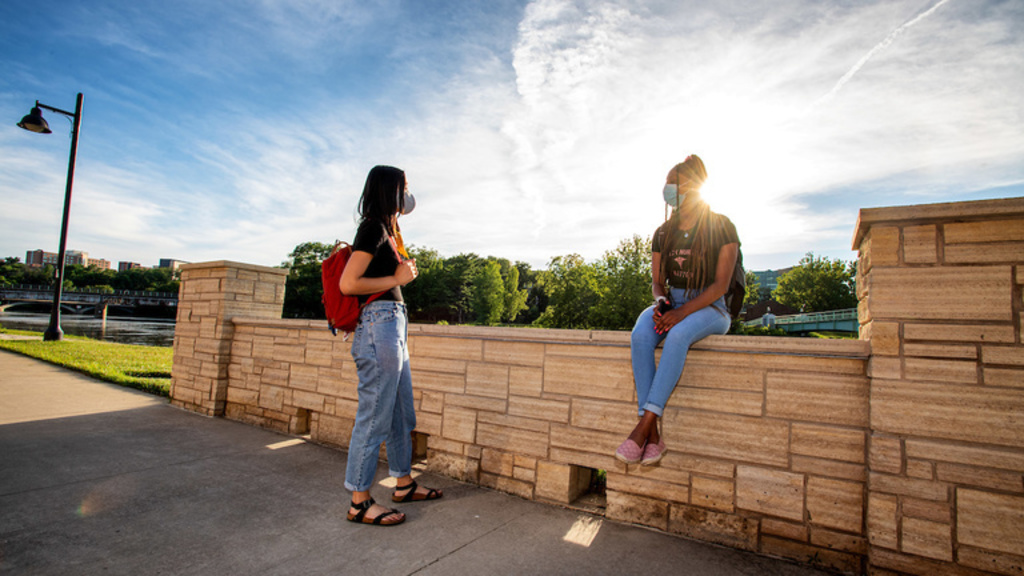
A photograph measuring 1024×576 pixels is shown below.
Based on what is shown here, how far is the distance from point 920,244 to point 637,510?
1.96m

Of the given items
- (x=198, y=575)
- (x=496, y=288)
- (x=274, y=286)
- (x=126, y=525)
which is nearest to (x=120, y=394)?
(x=274, y=286)

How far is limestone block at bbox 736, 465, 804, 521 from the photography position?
245 cm

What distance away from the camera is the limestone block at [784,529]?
2432mm

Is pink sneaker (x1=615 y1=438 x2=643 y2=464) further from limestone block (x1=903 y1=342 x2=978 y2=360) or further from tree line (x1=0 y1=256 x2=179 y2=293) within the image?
tree line (x1=0 y1=256 x2=179 y2=293)

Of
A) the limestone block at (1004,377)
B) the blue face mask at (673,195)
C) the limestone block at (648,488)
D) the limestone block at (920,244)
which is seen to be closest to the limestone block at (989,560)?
the limestone block at (1004,377)

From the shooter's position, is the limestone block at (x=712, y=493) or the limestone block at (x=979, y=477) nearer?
the limestone block at (x=979, y=477)

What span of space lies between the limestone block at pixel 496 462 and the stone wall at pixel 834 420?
1cm

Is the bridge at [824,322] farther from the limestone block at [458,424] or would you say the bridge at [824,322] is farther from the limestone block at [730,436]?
the limestone block at [458,424]

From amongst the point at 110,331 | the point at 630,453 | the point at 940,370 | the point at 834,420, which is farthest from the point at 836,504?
the point at 110,331

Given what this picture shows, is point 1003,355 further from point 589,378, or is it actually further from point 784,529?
point 589,378

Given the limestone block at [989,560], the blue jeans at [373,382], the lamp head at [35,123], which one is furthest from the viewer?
the lamp head at [35,123]

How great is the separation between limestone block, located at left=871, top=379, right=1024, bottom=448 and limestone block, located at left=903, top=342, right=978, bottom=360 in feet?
0.42

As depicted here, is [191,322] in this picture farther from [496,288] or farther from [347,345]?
[496,288]

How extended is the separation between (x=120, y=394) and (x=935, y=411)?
7994mm
